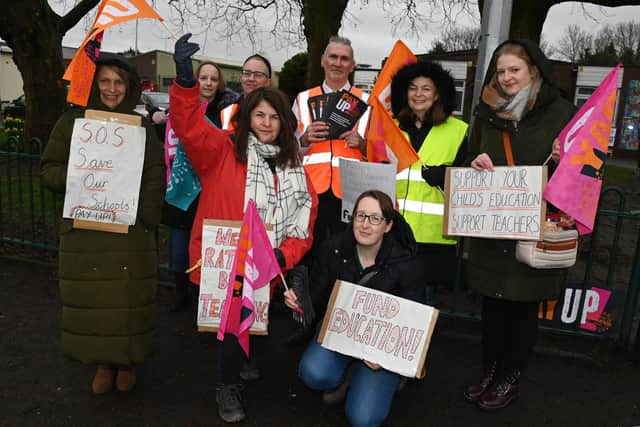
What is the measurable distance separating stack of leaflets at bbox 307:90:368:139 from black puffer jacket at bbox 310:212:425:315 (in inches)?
33.5

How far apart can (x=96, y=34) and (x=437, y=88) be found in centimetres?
190

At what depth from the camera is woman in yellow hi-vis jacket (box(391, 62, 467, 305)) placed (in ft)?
10.8

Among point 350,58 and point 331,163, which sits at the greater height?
point 350,58

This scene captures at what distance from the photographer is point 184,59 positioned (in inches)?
100

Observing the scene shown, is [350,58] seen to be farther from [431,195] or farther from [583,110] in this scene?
[583,110]

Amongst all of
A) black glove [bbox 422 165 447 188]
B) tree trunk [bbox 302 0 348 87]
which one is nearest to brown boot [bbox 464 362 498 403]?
black glove [bbox 422 165 447 188]

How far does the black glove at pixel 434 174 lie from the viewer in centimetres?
322

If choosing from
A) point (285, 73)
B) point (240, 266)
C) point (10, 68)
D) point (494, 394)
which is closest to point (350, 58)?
point (240, 266)

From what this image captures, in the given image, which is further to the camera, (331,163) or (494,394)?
(331,163)

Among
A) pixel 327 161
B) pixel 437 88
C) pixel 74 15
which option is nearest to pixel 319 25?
pixel 74 15

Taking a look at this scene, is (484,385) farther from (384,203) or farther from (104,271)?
(104,271)

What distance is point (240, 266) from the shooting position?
2.78m

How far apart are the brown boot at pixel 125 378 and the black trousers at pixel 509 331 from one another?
2.12 m

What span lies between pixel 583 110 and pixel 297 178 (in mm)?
1515
